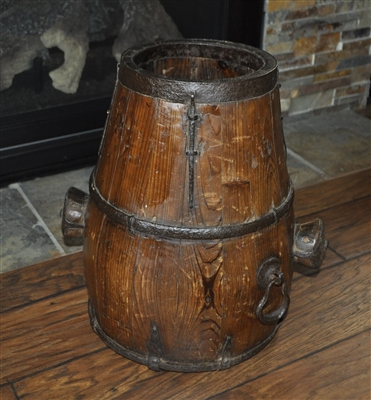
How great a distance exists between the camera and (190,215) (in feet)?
5.18

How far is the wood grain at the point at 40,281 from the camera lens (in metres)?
→ 2.07

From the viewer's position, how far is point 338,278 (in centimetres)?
218

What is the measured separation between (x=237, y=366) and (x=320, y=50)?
5.77 feet

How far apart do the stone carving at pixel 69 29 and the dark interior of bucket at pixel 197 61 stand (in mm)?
949

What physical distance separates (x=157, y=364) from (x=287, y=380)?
34cm

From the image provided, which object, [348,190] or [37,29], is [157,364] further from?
[37,29]

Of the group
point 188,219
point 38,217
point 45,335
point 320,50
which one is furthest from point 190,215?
point 320,50

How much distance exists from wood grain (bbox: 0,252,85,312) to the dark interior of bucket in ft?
2.37

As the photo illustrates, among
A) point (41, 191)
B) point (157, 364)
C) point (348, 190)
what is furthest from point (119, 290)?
point (348, 190)

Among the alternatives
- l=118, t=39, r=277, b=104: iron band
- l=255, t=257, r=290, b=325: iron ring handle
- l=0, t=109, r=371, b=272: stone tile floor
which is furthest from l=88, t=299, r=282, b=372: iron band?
l=118, t=39, r=277, b=104: iron band

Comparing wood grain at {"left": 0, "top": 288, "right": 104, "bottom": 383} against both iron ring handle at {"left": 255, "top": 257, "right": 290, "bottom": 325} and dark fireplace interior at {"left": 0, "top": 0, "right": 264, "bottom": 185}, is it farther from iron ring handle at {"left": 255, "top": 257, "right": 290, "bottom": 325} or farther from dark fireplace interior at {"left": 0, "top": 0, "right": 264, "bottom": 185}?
dark fireplace interior at {"left": 0, "top": 0, "right": 264, "bottom": 185}

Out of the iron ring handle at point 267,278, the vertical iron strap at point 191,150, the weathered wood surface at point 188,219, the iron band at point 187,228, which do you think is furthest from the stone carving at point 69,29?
the iron ring handle at point 267,278

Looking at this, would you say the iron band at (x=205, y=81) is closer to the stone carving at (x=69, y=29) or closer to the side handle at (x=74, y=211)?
the side handle at (x=74, y=211)

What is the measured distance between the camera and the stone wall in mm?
2939
